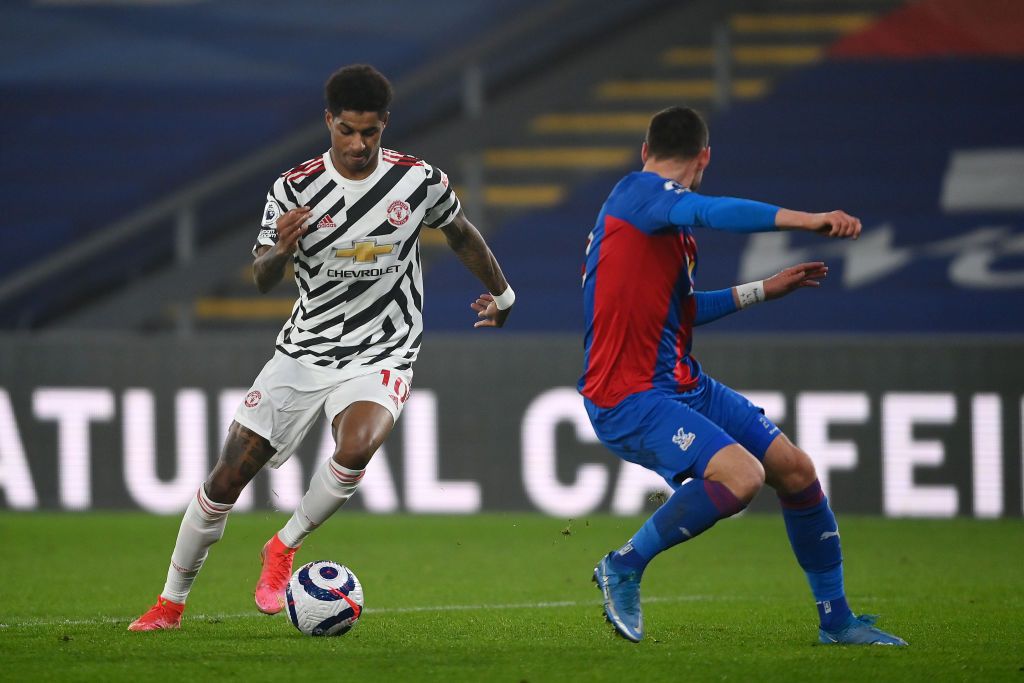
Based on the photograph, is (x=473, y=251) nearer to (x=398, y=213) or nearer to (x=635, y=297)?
(x=398, y=213)

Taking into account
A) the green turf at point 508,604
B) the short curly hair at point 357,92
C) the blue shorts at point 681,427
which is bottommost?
the green turf at point 508,604

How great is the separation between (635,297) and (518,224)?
840cm

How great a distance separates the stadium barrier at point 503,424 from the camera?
32.5 ft

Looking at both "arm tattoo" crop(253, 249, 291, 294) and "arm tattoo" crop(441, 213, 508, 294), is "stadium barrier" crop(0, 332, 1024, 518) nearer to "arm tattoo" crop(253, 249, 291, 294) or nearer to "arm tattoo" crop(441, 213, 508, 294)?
"arm tattoo" crop(441, 213, 508, 294)

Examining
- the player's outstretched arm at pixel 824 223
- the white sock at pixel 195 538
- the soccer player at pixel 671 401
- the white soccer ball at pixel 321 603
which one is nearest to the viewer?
the player's outstretched arm at pixel 824 223

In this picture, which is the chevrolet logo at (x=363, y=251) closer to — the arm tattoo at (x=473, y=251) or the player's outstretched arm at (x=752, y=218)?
the arm tattoo at (x=473, y=251)

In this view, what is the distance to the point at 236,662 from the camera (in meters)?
4.91

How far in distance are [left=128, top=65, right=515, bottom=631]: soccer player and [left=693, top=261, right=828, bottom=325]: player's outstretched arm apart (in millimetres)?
1112

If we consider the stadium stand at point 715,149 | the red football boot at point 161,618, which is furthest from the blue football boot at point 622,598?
the stadium stand at point 715,149

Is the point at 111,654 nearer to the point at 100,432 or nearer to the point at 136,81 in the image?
the point at 100,432

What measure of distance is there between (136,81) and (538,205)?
170 inches

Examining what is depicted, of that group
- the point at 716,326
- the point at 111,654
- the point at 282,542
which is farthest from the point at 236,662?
the point at 716,326

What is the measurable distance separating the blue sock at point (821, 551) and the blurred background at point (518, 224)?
190 inches

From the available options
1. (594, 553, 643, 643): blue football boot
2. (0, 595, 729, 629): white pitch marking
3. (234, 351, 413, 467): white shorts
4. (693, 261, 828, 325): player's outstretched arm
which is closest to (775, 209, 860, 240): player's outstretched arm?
(693, 261, 828, 325): player's outstretched arm
